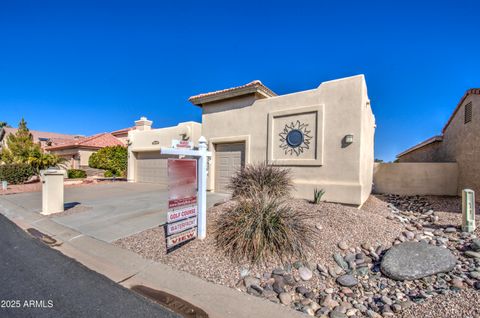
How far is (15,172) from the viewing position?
16109mm

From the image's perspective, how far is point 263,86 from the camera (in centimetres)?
985

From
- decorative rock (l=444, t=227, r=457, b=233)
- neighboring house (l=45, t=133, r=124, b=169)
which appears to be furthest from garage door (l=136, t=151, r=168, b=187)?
decorative rock (l=444, t=227, r=457, b=233)

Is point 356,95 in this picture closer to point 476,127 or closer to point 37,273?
point 476,127

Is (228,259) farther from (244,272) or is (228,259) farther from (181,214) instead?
(181,214)

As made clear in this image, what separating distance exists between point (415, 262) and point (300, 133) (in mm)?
5686

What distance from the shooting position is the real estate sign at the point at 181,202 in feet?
14.1

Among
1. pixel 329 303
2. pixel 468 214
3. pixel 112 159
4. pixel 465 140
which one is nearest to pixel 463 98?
pixel 465 140

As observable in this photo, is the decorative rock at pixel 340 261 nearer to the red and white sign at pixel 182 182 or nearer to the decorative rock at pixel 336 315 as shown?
the decorative rock at pixel 336 315

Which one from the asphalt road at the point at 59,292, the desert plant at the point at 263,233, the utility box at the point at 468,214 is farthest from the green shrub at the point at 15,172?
the utility box at the point at 468,214

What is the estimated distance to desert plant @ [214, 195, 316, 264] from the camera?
13.8ft

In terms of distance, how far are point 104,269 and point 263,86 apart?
334 inches

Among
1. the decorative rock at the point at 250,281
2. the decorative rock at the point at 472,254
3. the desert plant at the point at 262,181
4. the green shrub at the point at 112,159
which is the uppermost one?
the green shrub at the point at 112,159

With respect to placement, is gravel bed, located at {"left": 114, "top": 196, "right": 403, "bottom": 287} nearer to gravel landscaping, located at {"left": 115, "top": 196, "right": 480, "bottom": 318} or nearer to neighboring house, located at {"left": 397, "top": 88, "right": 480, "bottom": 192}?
gravel landscaping, located at {"left": 115, "top": 196, "right": 480, "bottom": 318}

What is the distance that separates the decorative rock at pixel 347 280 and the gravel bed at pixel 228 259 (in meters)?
0.38
